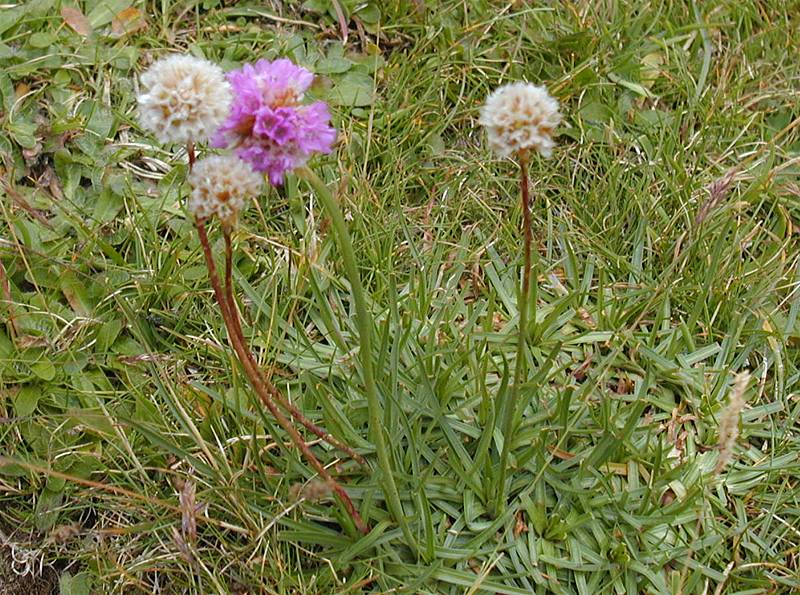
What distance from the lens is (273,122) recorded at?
Answer: 3.84 ft

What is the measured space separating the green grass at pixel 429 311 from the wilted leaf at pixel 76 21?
0.02 meters

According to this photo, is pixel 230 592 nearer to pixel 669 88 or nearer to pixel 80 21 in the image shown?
pixel 80 21

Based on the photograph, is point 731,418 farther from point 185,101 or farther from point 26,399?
point 26,399

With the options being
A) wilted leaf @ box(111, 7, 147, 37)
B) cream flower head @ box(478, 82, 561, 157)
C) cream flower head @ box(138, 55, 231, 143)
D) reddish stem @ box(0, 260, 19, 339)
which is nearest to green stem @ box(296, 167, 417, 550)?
cream flower head @ box(138, 55, 231, 143)

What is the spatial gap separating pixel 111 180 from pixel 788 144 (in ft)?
6.38

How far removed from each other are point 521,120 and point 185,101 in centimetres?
44

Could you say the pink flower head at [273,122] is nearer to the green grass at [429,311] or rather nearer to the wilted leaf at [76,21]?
the green grass at [429,311]

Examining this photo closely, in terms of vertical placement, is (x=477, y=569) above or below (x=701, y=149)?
below

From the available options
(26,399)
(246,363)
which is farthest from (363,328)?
(26,399)

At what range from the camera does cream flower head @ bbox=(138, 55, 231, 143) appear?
116 cm

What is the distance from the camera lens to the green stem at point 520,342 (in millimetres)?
1296

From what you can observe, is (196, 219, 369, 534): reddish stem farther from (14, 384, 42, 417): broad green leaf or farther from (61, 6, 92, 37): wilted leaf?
(61, 6, 92, 37): wilted leaf

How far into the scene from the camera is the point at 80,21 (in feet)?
8.82

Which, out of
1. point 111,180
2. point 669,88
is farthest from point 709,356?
point 111,180
